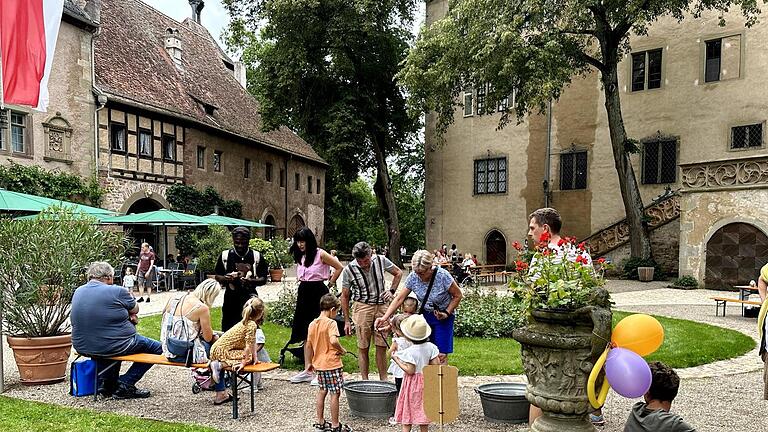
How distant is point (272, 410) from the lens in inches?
252

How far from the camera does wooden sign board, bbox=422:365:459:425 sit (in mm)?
4848

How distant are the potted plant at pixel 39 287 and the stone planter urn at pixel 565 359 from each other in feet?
19.7

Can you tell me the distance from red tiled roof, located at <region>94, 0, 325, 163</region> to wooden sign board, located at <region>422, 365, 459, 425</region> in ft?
68.7

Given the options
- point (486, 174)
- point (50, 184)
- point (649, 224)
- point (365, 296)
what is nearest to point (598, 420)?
point (365, 296)

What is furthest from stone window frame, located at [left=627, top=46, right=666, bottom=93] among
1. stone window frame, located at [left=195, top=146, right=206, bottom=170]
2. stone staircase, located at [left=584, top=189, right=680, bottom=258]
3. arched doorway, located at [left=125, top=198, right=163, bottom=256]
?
arched doorway, located at [left=125, top=198, right=163, bottom=256]

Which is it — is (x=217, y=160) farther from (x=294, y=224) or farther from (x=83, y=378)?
(x=83, y=378)

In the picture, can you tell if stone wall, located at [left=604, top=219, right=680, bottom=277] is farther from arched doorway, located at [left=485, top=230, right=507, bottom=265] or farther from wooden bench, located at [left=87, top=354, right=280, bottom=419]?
wooden bench, located at [left=87, top=354, right=280, bottom=419]

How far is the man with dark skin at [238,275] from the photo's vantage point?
24.9 ft

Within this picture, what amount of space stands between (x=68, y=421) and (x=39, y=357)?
191 centimetres

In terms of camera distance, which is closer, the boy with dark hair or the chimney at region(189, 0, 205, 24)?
the boy with dark hair

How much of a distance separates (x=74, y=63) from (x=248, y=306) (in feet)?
60.8

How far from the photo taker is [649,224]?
Result: 23547 millimetres

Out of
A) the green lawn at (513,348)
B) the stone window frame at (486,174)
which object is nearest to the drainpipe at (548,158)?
the stone window frame at (486,174)

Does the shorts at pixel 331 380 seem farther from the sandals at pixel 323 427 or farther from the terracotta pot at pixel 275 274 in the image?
the terracotta pot at pixel 275 274
